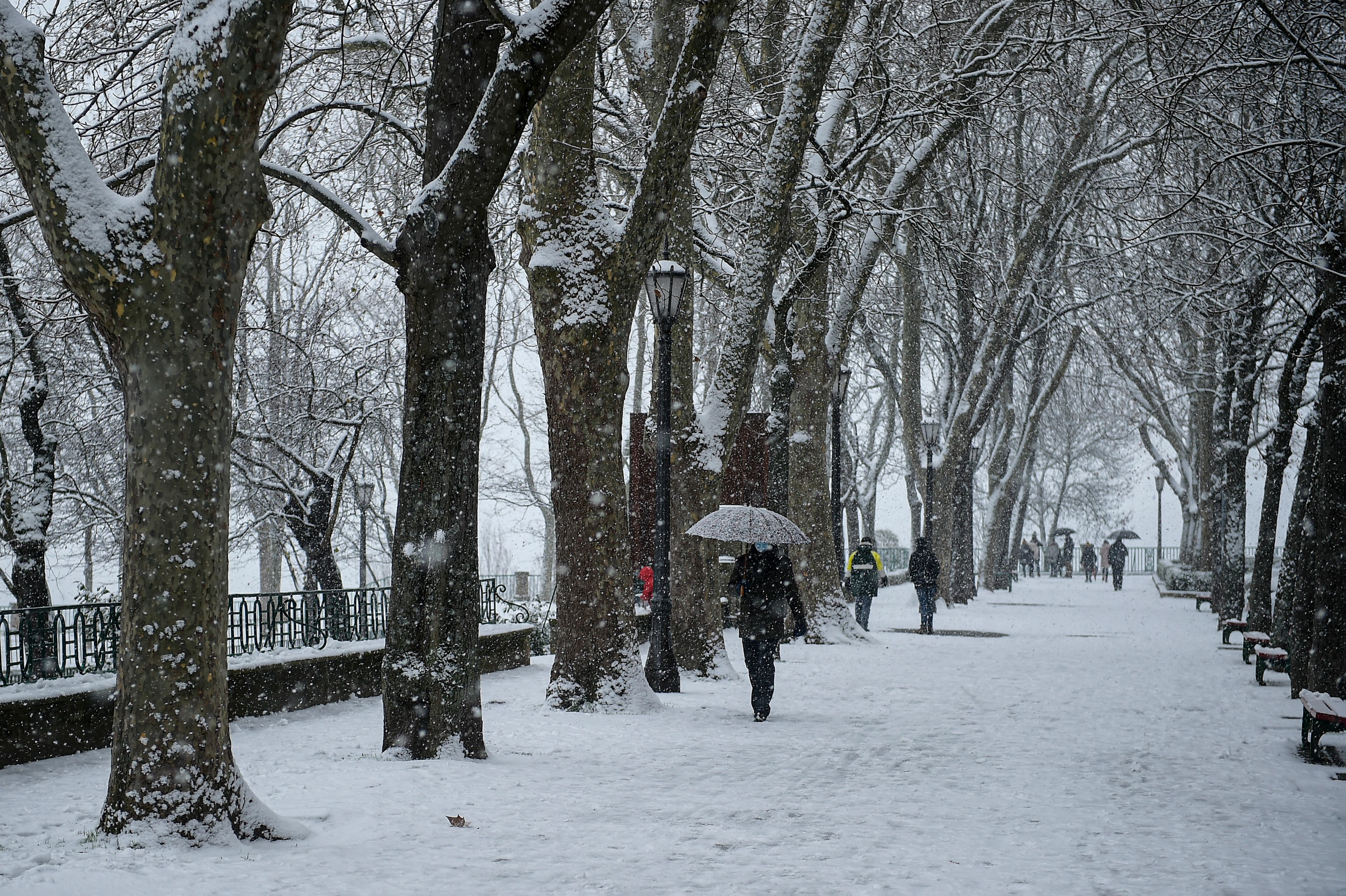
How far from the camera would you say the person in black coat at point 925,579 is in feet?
74.9

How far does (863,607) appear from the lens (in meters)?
22.5

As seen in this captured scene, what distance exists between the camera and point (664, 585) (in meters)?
12.8

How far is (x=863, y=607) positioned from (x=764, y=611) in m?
11.5

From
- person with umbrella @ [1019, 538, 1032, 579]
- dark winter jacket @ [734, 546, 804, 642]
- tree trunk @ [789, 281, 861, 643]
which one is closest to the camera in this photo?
dark winter jacket @ [734, 546, 804, 642]

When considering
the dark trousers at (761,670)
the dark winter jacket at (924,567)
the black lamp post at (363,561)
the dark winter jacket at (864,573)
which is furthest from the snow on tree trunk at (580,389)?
the dark winter jacket at (924,567)

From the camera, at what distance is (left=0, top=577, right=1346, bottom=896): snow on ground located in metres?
5.69

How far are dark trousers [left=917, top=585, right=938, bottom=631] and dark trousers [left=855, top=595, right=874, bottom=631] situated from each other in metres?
1.00

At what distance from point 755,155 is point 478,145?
1023 cm

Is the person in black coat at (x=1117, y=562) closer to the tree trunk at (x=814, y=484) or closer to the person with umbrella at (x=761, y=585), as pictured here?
the tree trunk at (x=814, y=484)

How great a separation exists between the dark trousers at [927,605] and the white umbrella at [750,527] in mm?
11109

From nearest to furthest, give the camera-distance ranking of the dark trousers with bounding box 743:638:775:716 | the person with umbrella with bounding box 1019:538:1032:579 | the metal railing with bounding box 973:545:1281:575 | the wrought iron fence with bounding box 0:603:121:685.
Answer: the wrought iron fence with bounding box 0:603:121:685 → the dark trousers with bounding box 743:638:775:716 → the person with umbrella with bounding box 1019:538:1032:579 → the metal railing with bounding box 973:545:1281:575

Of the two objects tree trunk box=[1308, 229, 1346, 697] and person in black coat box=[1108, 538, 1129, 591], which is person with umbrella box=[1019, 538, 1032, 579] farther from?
tree trunk box=[1308, 229, 1346, 697]

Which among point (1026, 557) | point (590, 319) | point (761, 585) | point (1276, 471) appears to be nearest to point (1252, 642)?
point (1276, 471)

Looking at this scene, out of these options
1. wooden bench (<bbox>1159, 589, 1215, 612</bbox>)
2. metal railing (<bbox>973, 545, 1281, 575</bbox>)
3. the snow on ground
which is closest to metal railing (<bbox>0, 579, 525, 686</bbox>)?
the snow on ground
